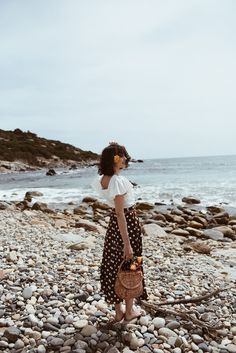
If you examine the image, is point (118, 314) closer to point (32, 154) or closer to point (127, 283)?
point (127, 283)

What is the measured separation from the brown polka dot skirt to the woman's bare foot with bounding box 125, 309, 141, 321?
0.64 feet

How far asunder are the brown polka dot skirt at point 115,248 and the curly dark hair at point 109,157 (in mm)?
439

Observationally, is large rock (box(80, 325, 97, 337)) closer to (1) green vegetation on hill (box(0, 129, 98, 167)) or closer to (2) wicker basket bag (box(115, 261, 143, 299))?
(2) wicker basket bag (box(115, 261, 143, 299))

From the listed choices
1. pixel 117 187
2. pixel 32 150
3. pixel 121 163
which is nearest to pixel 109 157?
pixel 121 163

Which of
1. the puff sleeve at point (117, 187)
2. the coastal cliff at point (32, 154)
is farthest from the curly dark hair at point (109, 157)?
the coastal cliff at point (32, 154)

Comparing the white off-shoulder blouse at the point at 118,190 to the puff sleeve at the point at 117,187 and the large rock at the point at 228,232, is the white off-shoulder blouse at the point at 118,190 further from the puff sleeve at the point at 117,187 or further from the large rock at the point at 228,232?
the large rock at the point at 228,232

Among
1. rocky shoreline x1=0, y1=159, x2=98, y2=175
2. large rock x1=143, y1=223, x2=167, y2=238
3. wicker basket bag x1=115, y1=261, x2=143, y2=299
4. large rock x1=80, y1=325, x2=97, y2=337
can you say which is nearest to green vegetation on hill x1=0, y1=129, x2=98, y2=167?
rocky shoreline x1=0, y1=159, x2=98, y2=175

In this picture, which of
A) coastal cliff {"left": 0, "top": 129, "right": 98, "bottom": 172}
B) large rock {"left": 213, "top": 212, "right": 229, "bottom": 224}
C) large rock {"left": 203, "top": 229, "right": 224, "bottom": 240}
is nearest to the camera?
large rock {"left": 203, "top": 229, "right": 224, "bottom": 240}

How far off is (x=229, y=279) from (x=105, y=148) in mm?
3411

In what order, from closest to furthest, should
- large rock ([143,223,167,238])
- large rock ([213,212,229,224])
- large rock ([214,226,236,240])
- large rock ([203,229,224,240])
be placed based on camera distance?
large rock ([143,223,167,238]) < large rock ([203,229,224,240]) < large rock ([214,226,236,240]) < large rock ([213,212,229,224])

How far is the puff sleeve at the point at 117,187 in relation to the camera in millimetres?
3469

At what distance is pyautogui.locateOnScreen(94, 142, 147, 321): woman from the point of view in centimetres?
351

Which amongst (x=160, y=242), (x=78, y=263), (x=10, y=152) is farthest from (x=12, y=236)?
(x=10, y=152)

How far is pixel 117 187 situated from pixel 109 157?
0.32 metres
